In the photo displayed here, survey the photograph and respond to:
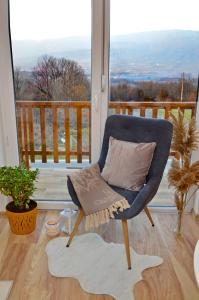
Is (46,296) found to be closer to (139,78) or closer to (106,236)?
(106,236)

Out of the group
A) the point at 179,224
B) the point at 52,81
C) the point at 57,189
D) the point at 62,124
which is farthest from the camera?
the point at 57,189

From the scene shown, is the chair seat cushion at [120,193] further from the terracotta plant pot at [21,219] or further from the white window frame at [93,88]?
the white window frame at [93,88]

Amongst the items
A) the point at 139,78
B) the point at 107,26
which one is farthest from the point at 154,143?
the point at 107,26

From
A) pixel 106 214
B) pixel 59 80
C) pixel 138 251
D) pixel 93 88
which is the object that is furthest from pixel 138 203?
pixel 59 80

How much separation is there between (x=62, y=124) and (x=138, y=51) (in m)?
0.94

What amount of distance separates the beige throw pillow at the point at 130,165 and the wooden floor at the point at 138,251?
486 mm

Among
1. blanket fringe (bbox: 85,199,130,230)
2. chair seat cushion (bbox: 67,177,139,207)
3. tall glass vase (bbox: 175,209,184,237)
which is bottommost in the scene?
tall glass vase (bbox: 175,209,184,237)

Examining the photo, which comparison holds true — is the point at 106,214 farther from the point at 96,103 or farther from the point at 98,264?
the point at 96,103

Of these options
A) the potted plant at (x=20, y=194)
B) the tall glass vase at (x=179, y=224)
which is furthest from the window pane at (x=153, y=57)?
the potted plant at (x=20, y=194)

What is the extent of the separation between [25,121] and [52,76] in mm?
493

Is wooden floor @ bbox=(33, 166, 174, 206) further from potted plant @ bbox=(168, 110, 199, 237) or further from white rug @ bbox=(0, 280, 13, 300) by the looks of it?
white rug @ bbox=(0, 280, 13, 300)

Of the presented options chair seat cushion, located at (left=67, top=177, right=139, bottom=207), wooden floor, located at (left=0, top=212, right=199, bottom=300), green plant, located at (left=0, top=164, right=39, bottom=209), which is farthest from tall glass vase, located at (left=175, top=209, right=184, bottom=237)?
green plant, located at (left=0, top=164, right=39, bottom=209)

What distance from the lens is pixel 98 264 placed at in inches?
78.5

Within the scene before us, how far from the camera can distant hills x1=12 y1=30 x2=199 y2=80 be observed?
7.72ft
